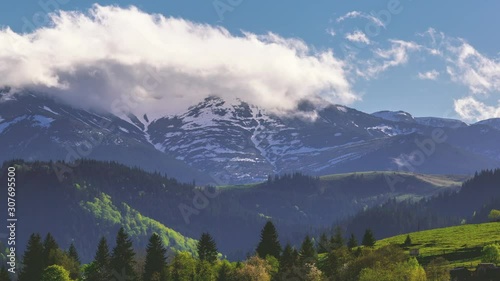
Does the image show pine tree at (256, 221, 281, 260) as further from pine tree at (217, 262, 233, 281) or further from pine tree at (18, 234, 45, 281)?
pine tree at (18, 234, 45, 281)

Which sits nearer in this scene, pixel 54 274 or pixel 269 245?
pixel 54 274

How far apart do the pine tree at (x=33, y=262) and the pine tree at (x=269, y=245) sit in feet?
178

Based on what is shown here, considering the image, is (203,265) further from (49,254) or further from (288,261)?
(49,254)

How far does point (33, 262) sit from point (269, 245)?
58.8 meters

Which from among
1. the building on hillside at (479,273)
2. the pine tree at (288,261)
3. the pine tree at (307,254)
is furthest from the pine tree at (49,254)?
the building on hillside at (479,273)

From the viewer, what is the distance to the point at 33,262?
603 ft

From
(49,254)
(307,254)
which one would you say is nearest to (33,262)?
(49,254)

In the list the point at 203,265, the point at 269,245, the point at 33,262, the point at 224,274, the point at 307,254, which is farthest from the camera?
the point at 269,245

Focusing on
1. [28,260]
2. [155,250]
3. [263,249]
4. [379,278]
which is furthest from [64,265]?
[379,278]

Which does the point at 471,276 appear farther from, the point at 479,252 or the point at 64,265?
the point at 64,265

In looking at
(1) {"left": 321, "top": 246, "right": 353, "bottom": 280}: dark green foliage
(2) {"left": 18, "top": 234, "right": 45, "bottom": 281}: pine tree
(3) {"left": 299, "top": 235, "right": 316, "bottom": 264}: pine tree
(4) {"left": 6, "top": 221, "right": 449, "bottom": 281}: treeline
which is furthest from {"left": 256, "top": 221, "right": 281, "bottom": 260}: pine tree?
(2) {"left": 18, "top": 234, "right": 45, "bottom": 281}: pine tree

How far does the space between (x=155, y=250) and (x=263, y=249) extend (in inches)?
1233

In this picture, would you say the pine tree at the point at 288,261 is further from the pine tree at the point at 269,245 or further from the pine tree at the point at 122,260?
the pine tree at the point at 122,260

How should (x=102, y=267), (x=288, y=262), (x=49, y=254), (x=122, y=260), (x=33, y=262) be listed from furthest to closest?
(x=49, y=254) → (x=102, y=267) → (x=33, y=262) → (x=122, y=260) → (x=288, y=262)
